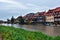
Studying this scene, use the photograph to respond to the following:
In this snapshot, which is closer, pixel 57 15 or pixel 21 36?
pixel 21 36

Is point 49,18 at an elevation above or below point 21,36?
above

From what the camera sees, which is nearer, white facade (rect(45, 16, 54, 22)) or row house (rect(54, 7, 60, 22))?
row house (rect(54, 7, 60, 22))

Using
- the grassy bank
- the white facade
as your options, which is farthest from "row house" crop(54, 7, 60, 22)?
the grassy bank

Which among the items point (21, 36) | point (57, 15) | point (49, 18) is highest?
point (57, 15)

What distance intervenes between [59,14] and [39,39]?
6860cm

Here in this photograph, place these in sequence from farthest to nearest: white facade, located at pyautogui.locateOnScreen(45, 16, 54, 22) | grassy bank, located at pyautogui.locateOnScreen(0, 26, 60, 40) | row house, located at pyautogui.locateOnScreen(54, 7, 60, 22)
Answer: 1. white facade, located at pyautogui.locateOnScreen(45, 16, 54, 22)
2. row house, located at pyautogui.locateOnScreen(54, 7, 60, 22)
3. grassy bank, located at pyautogui.locateOnScreen(0, 26, 60, 40)

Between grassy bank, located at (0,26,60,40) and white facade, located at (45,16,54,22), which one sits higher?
white facade, located at (45,16,54,22)

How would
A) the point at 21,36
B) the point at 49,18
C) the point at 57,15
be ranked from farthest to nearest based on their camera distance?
the point at 49,18, the point at 57,15, the point at 21,36

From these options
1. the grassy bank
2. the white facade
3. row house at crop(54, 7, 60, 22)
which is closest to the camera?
the grassy bank

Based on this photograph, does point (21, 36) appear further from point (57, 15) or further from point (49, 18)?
point (49, 18)

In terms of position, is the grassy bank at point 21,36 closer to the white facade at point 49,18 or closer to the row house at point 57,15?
the row house at point 57,15

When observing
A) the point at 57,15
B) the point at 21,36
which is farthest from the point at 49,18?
the point at 21,36

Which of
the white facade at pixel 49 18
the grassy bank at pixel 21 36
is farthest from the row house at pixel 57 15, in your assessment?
the grassy bank at pixel 21 36

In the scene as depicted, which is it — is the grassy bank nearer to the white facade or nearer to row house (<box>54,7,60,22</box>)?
row house (<box>54,7,60,22</box>)
